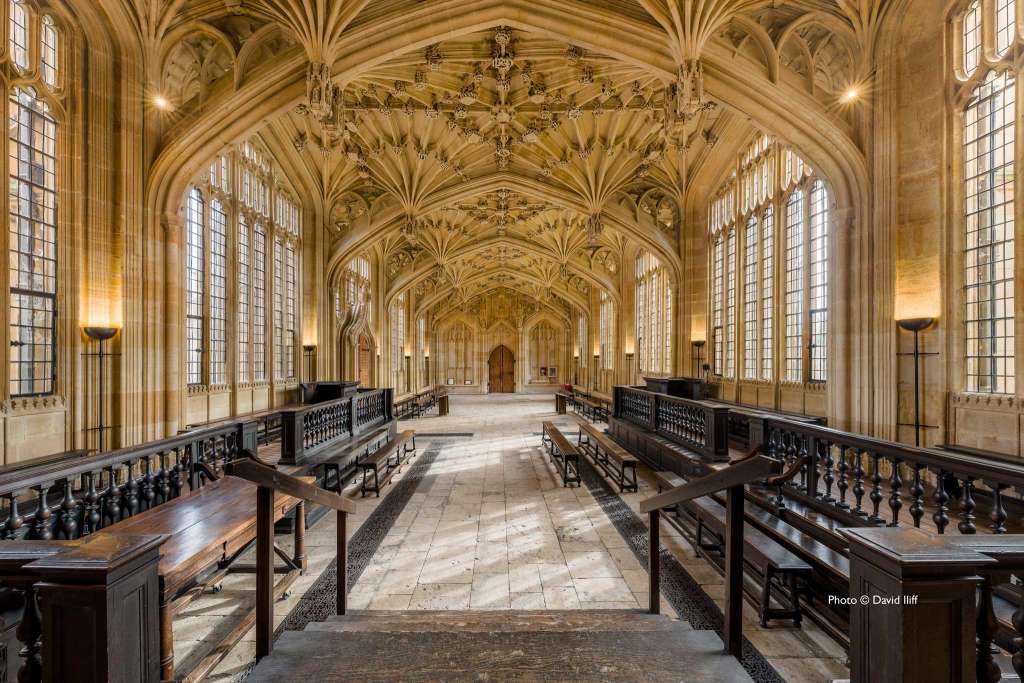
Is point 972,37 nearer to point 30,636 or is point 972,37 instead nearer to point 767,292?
point 767,292

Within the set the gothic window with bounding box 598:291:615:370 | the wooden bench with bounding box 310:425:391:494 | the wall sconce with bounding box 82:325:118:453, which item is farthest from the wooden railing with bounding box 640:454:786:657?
the gothic window with bounding box 598:291:615:370

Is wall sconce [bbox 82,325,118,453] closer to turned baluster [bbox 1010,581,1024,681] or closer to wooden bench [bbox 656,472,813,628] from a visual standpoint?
wooden bench [bbox 656,472,813,628]

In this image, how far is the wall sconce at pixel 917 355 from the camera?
634cm

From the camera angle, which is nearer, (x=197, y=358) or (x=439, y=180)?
(x=197, y=358)

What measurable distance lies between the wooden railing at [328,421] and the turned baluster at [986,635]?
23.1ft

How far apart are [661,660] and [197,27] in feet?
34.6

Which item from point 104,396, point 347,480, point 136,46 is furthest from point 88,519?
point 136,46

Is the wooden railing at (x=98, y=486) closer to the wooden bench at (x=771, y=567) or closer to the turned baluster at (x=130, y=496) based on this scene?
the turned baluster at (x=130, y=496)

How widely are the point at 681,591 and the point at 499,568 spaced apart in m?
1.78

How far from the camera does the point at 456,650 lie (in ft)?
8.23

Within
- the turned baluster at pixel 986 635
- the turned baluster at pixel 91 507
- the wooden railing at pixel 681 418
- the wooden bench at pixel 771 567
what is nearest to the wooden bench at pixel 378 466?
the turned baluster at pixel 91 507

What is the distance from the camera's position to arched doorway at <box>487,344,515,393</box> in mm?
35969

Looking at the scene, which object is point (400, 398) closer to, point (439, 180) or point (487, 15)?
point (439, 180)

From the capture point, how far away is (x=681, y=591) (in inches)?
168
